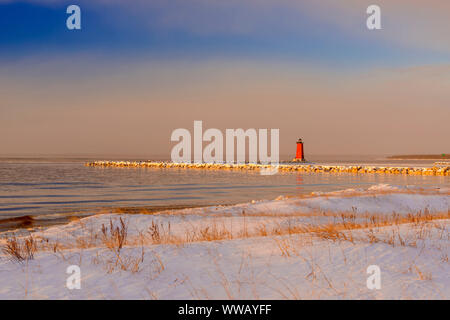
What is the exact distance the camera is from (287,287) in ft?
13.9

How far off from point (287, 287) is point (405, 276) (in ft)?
4.64

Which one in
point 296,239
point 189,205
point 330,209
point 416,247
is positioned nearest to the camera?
point 416,247

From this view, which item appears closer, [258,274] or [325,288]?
[325,288]

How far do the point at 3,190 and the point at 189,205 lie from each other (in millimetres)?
13660

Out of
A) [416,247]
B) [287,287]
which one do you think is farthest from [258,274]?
[416,247]

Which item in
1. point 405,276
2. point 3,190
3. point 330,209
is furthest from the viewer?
point 3,190
